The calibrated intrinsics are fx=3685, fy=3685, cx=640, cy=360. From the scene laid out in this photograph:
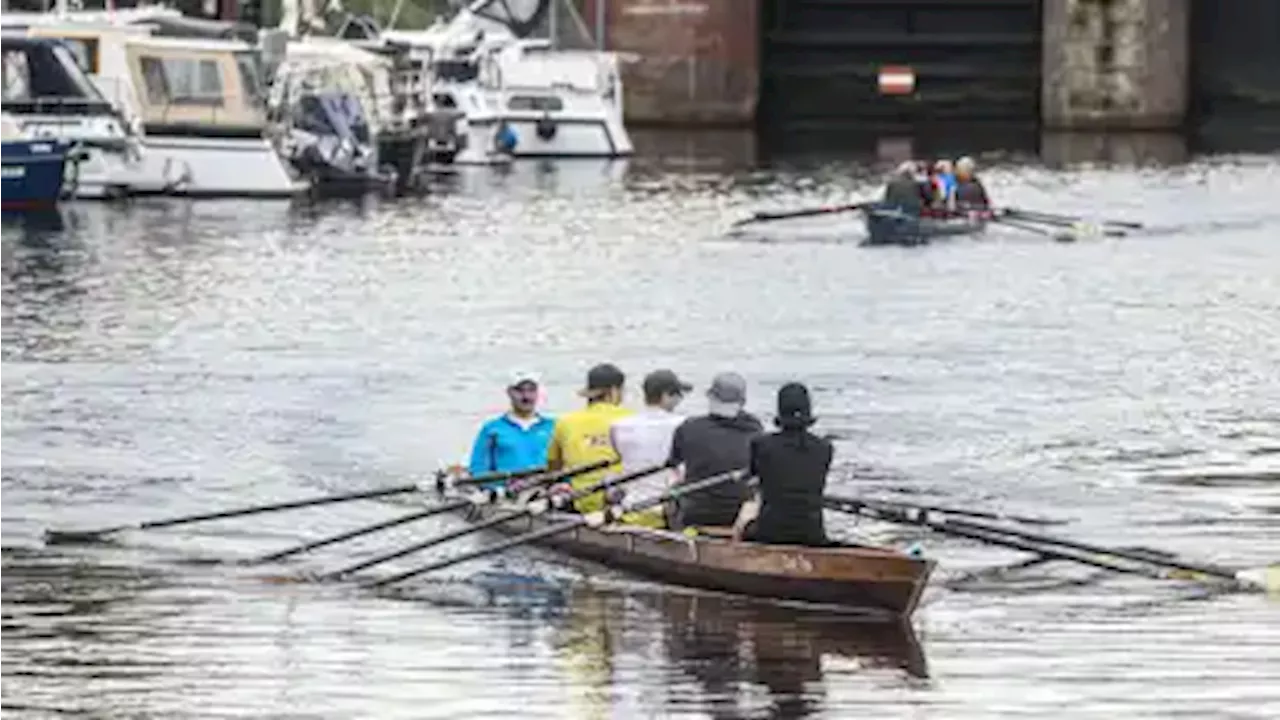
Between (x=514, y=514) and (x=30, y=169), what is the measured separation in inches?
1397

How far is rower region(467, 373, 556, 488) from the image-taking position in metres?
27.2

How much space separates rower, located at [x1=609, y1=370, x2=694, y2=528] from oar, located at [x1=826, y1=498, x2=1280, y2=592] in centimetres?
160

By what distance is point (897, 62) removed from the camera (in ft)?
284

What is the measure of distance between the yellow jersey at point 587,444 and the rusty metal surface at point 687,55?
60.2m

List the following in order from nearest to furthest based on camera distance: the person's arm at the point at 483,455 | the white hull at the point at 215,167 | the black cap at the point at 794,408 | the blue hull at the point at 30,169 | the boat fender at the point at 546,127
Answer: the black cap at the point at 794,408 < the person's arm at the point at 483,455 < the blue hull at the point at 30,169 < the white hull at the point at 215,167 < the boat fender at the point at 546,127

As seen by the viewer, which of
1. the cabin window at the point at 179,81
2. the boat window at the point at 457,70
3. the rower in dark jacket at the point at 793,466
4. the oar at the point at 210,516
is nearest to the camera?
the rower in dark jacket at the point at 793,466

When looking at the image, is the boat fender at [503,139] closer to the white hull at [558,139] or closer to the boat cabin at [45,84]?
the white hull at [558,139]

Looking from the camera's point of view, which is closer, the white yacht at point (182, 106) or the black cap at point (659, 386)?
the black cap at point (659, 386)

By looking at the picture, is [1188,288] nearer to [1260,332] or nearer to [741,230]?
[1260,332]

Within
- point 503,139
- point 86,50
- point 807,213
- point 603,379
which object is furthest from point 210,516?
point 503,139

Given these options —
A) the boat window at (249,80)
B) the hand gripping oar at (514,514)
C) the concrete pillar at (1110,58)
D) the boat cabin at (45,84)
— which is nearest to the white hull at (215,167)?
the boat window at (249,80)

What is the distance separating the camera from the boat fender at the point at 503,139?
3127 inches

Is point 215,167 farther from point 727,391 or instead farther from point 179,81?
point 727,391

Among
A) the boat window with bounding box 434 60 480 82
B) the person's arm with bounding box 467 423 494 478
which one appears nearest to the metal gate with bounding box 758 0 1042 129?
the boat window with bounding box 434 60 480 82
